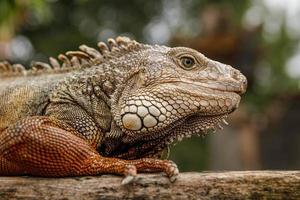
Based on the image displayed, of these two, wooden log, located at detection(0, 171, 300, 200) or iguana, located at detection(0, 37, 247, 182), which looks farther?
iguana, located at detection(0, 37, 247, 182)

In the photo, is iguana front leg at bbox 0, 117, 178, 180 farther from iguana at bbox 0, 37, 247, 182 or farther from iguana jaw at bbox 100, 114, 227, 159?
iguana jaw at bbox 100, 114, 227, 159

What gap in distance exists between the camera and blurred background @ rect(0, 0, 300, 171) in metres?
15.8

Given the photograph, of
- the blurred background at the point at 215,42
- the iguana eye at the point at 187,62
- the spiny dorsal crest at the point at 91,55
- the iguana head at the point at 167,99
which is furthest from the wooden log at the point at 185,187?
the blurred background at the point at 215,42

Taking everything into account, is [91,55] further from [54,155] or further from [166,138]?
[54,155]

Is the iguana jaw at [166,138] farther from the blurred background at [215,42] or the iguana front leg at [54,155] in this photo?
the blurred background at [215,42]

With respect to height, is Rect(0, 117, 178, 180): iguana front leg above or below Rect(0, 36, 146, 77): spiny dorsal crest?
below

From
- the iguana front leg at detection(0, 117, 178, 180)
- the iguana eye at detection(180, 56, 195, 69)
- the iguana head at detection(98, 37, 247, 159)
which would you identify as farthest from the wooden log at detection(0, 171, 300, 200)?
the iguana eye at detection(180, 56, 195, 69)

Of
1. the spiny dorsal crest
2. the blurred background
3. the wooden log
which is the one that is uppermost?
the blurred background

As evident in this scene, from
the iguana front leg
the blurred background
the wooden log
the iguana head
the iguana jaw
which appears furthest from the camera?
the blurred background

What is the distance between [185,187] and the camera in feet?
14.4

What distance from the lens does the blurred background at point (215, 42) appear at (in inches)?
620

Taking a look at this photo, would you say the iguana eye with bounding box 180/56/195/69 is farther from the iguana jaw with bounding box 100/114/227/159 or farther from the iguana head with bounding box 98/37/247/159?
the iguana jaw with bounding box 100/114/227/159

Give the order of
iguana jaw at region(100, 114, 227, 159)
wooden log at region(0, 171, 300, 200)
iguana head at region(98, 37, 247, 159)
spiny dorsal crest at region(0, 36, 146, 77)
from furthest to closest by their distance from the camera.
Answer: spiny dorsal crest at region(0, 36, 146, 77), iguana jaw at region(100, 114, 227, 159), iguana head at region(98, 37, 247, 159), wooden log at region(0, 171, 300, 200)

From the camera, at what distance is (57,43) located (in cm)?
2208
